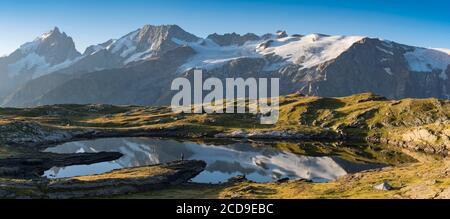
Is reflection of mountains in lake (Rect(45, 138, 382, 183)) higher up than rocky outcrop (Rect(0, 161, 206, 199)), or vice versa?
rocky outcrop (Rect(0, 161, 206, 199))

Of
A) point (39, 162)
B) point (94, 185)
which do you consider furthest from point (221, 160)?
point (94, 185)

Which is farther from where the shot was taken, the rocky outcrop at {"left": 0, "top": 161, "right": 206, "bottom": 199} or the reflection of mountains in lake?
the reflection of mountains in lake

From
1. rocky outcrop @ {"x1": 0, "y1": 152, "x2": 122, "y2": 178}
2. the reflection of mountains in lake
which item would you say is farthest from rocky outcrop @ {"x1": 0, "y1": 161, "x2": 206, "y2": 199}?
rocky outcrop @ {"x1": 0, "y1": 152, "x2": 122, "y2": 178}

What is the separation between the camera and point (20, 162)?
398ft

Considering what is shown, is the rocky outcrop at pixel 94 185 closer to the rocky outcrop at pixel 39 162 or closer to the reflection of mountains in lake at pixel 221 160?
the reflection of mountains in lake at pixel 221 160

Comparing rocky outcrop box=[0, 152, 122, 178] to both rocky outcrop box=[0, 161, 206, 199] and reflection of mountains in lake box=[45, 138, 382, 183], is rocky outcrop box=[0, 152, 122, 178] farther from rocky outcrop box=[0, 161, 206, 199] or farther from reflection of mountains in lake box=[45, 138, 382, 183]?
rocky outcrop box=[0, 161, 206, 199]

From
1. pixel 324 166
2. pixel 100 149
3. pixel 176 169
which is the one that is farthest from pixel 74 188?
pixel 100 149

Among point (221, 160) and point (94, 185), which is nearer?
point (94, 185)

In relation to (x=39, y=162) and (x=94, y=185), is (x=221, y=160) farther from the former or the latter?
(x=94, y=185)

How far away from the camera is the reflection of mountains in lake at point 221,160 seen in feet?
402

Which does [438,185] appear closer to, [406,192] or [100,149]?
[406,192]

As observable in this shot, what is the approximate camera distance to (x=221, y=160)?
14988 centimetres

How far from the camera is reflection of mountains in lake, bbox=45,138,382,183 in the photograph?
402 ft
